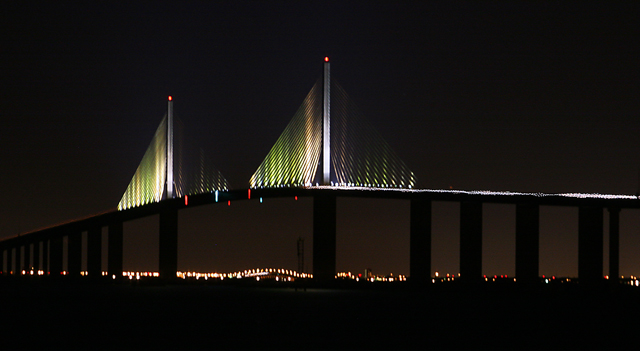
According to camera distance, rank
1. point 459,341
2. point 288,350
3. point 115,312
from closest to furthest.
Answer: point 288,350
point 459,341
point 115,312

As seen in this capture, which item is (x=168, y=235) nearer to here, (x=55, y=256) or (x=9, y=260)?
(x=55, y=256)

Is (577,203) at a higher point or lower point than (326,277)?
higher

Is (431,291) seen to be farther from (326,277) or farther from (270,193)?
(270,193)

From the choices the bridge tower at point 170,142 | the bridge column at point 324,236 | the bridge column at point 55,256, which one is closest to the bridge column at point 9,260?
the bridge column at point 55,256

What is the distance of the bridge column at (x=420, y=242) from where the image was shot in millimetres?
65188

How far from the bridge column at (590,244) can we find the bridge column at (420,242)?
11036mm

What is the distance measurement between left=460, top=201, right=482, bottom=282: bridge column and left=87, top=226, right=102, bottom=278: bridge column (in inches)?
1321

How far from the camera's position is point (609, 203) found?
66500 mm

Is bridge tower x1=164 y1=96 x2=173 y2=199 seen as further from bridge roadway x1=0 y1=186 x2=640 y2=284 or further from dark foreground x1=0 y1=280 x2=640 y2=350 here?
dark foreground x1=0 y1=280 x2=640 y2=350

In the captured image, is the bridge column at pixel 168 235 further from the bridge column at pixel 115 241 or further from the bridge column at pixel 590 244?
the bridge column at pixel 590 244

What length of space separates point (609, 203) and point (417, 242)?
43.9 feet

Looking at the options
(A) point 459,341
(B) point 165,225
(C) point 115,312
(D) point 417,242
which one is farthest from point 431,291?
(A) point 459,341

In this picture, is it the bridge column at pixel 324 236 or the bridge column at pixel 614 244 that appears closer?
the bridge column at pixel 324 236

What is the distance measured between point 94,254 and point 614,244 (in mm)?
42955
